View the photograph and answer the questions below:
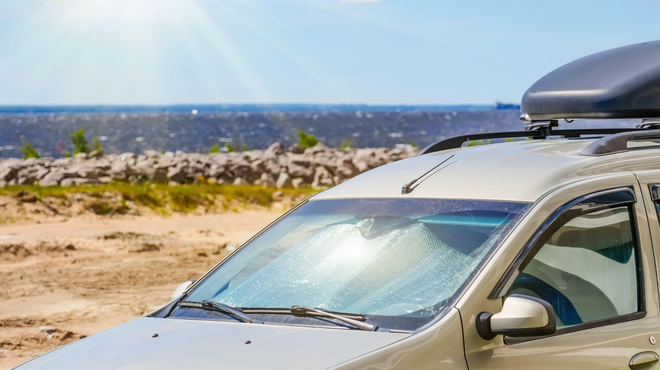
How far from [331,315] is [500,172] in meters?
1.10

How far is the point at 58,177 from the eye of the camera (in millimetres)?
20016

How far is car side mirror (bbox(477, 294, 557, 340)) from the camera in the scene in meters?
2.77

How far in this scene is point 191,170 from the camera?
71.6ft

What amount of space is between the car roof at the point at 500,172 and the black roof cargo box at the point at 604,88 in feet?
1.34

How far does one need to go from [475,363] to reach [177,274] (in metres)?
8.70

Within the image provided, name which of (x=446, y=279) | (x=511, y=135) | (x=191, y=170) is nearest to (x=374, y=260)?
(x=446, y=279)

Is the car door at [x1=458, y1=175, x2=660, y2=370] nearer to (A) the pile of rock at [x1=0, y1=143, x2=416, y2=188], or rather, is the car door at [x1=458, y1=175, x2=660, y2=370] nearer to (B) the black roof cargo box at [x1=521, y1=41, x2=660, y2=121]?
(B) the black roof cargo box at [x1=521, y1=41, x2=660, y2=121]

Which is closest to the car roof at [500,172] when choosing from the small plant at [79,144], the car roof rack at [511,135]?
the car roof rack at [511,135]

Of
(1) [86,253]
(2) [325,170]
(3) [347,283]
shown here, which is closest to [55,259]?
(1) [86,253]

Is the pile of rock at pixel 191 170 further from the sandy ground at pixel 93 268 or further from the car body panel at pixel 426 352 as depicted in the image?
the car body panel at pixel 426 352

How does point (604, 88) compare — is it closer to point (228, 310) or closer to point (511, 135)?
point (511, 135)

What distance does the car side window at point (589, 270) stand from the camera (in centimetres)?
321

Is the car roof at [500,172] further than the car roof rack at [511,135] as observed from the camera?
No

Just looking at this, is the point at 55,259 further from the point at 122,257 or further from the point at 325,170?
the point at 325,170
